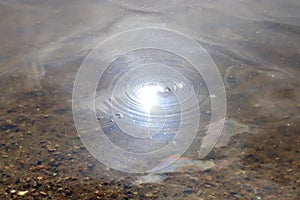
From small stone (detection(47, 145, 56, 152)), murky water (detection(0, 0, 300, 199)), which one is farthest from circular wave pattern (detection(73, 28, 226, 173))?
small stone (detection(47, 145, 56, 152))

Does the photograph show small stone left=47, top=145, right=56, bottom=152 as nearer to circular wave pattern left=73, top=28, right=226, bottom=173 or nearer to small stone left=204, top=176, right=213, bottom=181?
circular wave pattern left=73, top=28, right=226, bottom=173

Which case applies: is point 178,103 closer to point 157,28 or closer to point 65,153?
point 65,153

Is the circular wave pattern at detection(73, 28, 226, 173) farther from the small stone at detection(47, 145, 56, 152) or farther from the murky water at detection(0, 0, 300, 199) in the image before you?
the small stone at detection(47, 145, 56, 152)

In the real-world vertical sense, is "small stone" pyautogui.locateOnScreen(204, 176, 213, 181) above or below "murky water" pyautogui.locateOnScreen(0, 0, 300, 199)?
below

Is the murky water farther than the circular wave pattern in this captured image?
No

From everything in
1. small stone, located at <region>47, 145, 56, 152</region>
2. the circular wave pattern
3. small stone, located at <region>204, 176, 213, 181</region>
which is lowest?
small stone, located at <region>204, 176, 213, 181</region>

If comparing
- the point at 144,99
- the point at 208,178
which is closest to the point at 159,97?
the point at 144,99
